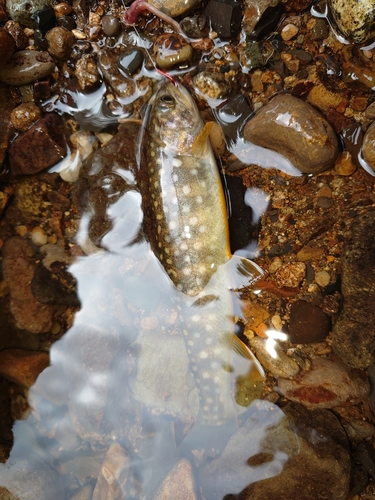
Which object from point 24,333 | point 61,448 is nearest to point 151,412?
point 61,448

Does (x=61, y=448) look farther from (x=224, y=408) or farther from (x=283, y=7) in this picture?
(x=283, y=7)

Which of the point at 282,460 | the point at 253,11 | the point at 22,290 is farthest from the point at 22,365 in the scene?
the point at 253,11

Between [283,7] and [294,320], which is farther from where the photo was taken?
[294,320]

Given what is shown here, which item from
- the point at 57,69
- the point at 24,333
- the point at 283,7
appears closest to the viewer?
the point at 283,7

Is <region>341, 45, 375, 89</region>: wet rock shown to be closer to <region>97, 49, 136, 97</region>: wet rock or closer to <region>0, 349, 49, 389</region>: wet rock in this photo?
<region>97, 49, 136, 97</region>: wet rock

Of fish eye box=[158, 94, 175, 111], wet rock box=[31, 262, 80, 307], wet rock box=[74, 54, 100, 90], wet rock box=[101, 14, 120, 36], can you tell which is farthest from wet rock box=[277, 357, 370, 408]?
wet rock box=[101, 14, 120, 36]

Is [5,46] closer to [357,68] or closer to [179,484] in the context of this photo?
[357,68]
